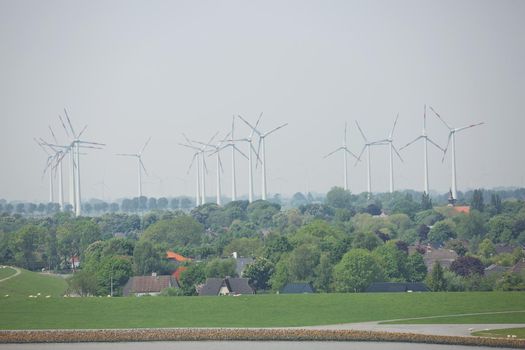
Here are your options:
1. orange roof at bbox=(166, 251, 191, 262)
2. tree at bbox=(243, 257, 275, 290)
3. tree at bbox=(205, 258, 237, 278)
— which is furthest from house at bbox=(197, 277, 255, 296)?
orange roof at bbox=(166, 251, 191, 262)

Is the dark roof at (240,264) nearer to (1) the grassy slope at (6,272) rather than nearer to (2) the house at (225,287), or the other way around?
(2) the house at (225,287)

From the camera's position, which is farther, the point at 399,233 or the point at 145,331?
the point at 399,233

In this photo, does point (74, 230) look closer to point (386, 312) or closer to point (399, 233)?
point (399, 233)

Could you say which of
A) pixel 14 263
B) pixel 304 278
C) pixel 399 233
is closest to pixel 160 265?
pixel 304 278

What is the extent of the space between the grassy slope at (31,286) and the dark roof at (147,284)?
18.1ft

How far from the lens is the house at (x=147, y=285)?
105 m

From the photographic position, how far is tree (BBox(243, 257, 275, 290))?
4215 inches

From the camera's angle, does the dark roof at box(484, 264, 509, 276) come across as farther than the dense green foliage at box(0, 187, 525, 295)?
Yes

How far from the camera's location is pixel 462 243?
153 meters

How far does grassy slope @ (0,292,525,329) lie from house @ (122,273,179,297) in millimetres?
12216

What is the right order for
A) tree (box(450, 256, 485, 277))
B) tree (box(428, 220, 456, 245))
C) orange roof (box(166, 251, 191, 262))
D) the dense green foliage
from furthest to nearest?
tree (box(428, 220, 456, 245)) < orange roof (box(166, 251, 191, 262)) < tree (box(450, 256, 485, 277)) < the dense green foliage

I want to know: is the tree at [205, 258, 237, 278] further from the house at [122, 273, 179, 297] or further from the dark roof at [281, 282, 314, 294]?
the dark roof at [281, 282, 314, 294]

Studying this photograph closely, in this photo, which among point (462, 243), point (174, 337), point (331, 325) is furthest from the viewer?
point (462, 243)

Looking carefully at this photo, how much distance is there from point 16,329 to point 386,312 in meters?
24.3
